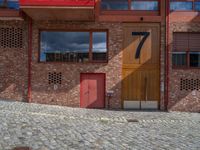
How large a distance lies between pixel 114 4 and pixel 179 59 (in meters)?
5.24

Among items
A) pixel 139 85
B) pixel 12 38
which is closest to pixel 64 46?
pixel 12 38

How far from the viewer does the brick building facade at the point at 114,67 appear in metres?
20.0

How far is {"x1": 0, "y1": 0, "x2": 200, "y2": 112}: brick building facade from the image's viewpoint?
20.0m

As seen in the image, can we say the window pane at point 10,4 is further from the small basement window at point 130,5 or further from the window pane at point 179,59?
the window pane at point 179,59

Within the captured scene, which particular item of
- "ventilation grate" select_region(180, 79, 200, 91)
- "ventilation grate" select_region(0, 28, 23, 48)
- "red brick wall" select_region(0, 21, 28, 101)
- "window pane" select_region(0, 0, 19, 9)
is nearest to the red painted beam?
"window pane" select_region(0, 0, 19, 9)

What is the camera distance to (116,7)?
2036 centimetres

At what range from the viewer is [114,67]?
2006 centimetres

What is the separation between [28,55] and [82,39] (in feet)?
11.3

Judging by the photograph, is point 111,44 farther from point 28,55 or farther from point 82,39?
point 28,55

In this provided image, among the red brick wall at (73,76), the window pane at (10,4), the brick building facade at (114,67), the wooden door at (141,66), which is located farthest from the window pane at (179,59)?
the window pane at (10,4)

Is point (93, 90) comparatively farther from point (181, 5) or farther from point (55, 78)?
point (181, 5)

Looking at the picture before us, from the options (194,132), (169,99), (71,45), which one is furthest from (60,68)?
(194,132)

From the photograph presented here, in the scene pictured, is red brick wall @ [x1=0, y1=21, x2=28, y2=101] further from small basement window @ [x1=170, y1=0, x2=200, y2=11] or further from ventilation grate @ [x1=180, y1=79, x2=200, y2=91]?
small basement window @ [x1=170, y1=0, x2=200, y2=11]

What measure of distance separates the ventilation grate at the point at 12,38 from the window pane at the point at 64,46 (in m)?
1.34
